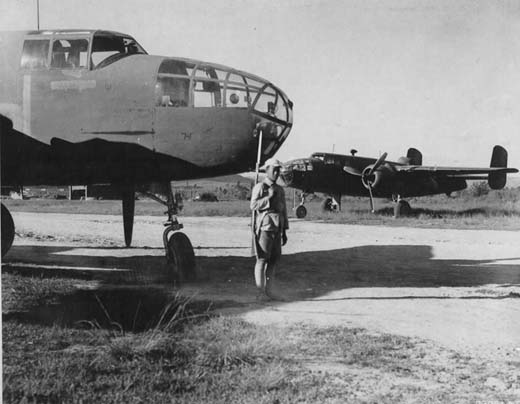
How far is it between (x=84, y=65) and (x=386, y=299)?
5.44 meters

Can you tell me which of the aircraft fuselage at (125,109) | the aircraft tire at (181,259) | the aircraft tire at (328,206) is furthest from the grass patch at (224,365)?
the aircraft tire at (328,206)

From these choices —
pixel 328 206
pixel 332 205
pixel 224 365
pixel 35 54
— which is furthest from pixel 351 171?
pixel 224 365

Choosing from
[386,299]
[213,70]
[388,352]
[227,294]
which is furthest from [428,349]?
[213,70]

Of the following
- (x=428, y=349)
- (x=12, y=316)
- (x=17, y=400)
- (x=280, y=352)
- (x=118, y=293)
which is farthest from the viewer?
(x=118, y=293)

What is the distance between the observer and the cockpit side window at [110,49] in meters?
7.92

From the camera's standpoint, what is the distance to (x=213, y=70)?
307 inches

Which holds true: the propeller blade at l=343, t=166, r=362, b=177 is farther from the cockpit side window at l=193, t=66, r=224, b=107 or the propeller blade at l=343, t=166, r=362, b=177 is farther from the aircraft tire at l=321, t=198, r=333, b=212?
the cockpit side window at l=193, t=66, r=224, b=107

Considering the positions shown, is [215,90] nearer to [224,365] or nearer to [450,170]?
[224,365]

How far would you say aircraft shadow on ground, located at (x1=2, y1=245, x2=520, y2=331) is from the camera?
20.5 ft

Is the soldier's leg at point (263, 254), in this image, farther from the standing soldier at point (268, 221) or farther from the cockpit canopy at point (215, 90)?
the cockpit canopy at point (215, 90)

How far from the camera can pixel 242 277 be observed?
383 inches

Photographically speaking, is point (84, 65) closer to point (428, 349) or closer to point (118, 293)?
point (118, 293)

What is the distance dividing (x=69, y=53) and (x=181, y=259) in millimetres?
3566

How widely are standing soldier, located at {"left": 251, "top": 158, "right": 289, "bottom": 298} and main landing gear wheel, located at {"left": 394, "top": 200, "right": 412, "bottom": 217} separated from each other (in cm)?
2170
